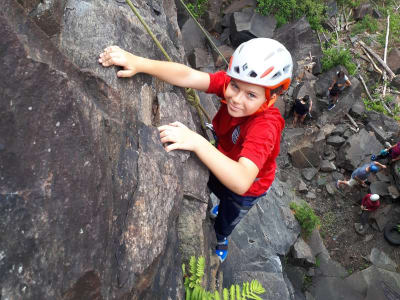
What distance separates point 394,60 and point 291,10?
6108 millimetres

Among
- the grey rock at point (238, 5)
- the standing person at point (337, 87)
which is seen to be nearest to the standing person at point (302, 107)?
the standing person at point (337, 87)

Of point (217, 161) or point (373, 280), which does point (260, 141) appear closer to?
point (217, 161)

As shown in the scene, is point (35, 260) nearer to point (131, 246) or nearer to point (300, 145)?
point (131, 246)

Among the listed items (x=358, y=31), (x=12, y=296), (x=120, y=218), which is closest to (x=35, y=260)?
(x=12, y=296)

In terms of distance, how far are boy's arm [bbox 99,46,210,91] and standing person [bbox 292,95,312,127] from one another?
9264 millimetres

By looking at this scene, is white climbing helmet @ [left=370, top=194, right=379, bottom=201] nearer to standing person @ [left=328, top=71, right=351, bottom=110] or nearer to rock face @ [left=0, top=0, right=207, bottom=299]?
standing person @ [left=328, top=71, right=351, bottom=110]

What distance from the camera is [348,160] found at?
11.8 metres

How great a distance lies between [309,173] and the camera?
1153 cm

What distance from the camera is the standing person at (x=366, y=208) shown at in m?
9.84

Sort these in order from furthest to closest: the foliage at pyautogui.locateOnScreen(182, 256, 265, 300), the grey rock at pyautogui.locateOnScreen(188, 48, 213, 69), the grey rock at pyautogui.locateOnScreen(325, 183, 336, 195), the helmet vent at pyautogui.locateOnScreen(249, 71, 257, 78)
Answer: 1. the grey rock at pyautogui.locateOnScreen(188, 48, 213, 69)
2. the grey rock at pyautogui.locateOnScreen(325, 183, 336, 195)
3. the foliage at pyautogui.locateOnScreen(182, 256, 265, 300)
4. the helmet vent at pyautogui.locateOnScreen(249, 71, 257, 78)

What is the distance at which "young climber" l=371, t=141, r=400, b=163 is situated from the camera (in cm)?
1056

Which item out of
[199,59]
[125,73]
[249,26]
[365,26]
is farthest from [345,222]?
[365,26]

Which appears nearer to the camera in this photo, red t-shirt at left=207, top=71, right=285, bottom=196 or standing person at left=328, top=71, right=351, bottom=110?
red t-shirt at left=207, top=71, right=285, bottom=196

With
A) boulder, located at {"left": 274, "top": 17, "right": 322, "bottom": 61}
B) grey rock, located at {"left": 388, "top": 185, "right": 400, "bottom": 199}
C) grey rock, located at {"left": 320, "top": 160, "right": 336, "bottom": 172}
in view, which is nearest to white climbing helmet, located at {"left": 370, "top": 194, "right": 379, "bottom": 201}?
grey rock, located at {"left": 388, "top": 185, "right": 400, "bottom": 199}
